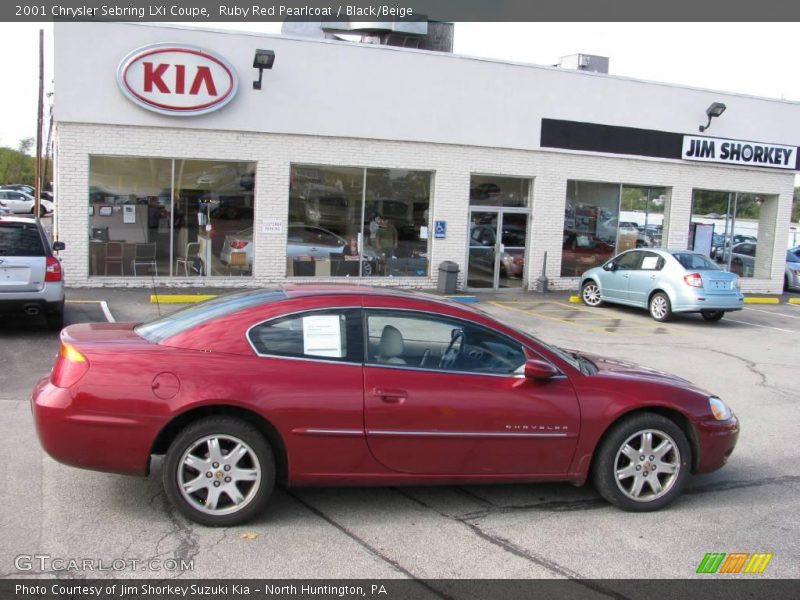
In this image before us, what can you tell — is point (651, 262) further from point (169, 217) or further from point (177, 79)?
point (177, 79)

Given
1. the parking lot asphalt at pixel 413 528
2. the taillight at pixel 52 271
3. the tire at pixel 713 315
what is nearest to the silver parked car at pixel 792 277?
the tire at pixel 713 315

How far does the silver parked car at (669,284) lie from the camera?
15.0 m

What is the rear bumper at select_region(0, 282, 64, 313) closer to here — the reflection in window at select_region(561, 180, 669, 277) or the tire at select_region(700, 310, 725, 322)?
the tire at select_region(700, 310, 725, 322)

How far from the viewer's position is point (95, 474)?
5.37m

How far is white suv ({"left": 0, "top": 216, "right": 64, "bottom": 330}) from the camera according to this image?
1014cm

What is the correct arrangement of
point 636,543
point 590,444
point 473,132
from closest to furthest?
point 636,543, point 590,444, point 473,132

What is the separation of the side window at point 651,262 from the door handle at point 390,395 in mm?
12433

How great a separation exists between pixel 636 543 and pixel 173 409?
9.63ft

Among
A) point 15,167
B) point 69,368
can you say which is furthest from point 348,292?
point 15,167

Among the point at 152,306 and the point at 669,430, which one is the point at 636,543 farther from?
the point at 152,306

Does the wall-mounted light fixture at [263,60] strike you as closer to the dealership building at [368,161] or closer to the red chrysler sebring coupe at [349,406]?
the dealership building at [368,161]

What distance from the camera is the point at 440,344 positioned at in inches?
199

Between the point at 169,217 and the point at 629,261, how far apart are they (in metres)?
10.2

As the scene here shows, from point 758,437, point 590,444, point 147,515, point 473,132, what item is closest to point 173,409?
point 147,515
